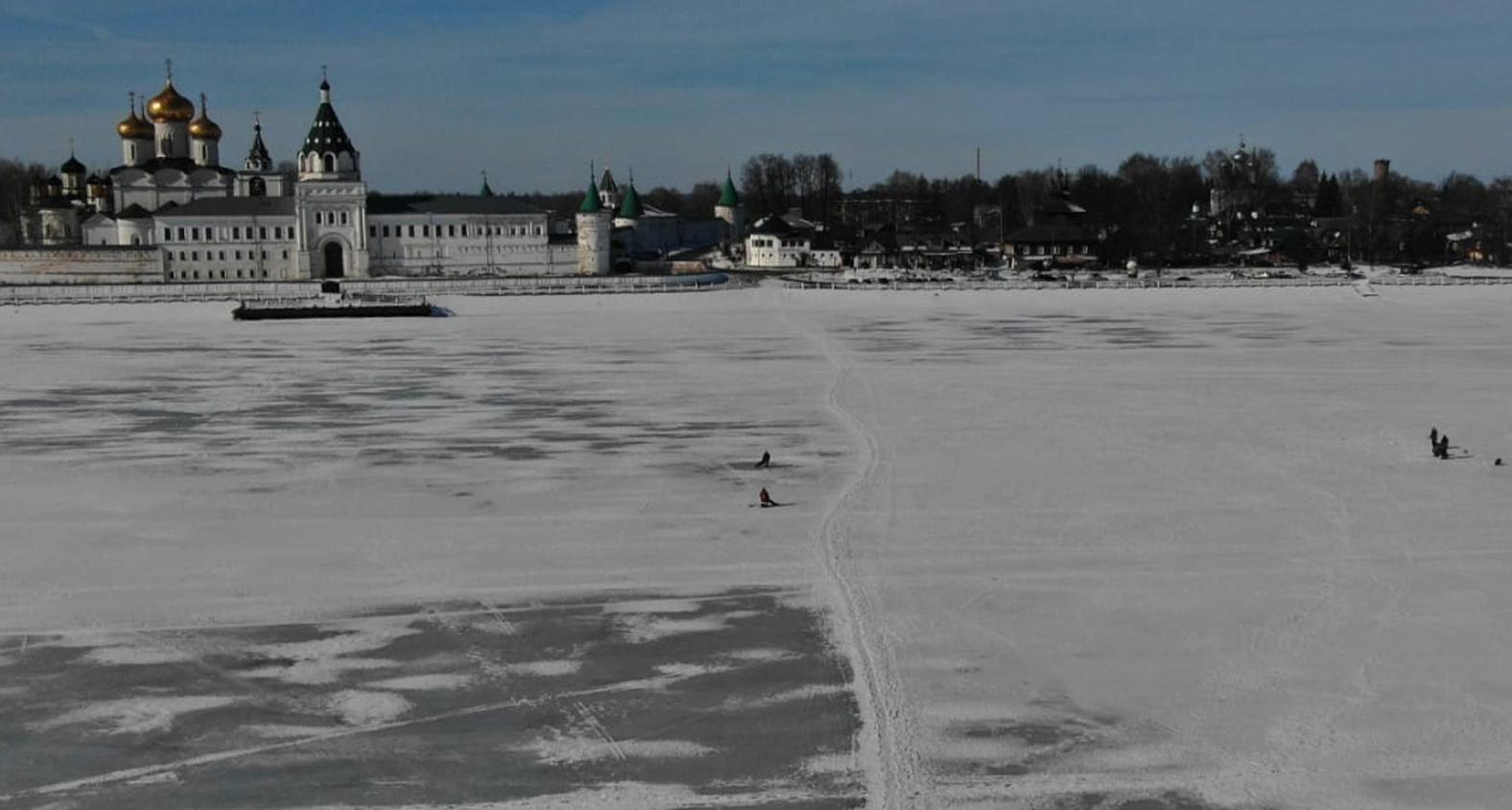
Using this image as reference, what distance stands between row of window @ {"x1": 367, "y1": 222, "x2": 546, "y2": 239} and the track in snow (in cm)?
5306

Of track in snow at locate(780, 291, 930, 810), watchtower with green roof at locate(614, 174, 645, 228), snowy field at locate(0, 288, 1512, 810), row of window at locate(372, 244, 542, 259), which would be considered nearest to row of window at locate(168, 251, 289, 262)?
row of window at locate(372, 244, 542, 259)

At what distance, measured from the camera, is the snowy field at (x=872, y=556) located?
25.3ft

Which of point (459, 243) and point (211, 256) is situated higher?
point (459, 243)

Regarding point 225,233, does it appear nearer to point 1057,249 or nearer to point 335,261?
point 335,261

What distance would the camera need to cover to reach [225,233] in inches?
2547

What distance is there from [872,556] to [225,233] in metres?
58.9

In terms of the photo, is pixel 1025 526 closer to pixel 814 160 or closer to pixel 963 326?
pixel 963 326

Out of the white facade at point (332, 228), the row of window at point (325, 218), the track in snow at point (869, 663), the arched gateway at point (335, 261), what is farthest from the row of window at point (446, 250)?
the track in snow at point (869, 663)

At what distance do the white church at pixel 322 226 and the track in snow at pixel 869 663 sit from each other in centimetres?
5278

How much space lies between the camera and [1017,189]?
121375 mm

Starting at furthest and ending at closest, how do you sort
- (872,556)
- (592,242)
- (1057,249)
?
(1057,249)
(592,242)
(872,556)

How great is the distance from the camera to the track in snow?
7340 millimetres

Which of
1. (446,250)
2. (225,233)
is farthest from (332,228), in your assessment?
(446,250)

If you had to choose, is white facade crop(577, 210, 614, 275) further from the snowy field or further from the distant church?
the snowy field
